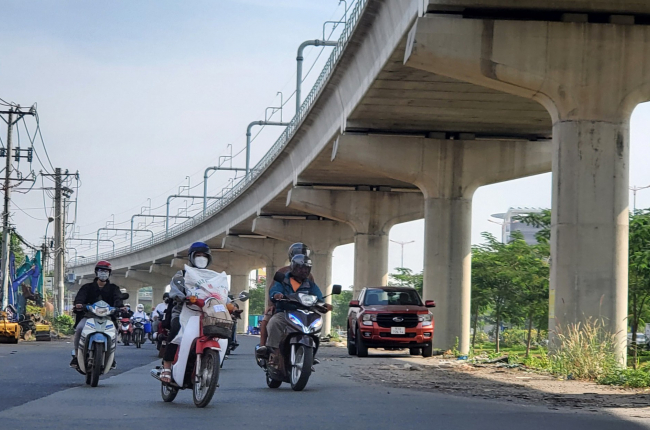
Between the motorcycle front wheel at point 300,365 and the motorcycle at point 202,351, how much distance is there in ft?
7.21

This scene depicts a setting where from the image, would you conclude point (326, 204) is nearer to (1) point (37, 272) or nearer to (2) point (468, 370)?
(1) point (37, 272)

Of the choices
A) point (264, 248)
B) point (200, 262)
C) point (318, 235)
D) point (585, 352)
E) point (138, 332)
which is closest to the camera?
point (200, 262)

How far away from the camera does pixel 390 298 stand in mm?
27625

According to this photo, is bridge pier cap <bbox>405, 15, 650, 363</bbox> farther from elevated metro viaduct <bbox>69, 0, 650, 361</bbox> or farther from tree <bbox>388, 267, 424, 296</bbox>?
tree <bbox>388, 267, 424, 296</bbox>

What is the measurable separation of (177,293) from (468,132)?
22.0 metres

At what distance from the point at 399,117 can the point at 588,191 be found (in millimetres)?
11530

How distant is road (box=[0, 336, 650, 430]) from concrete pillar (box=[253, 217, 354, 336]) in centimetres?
4047

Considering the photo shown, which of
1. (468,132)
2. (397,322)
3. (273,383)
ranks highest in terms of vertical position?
(468,132)

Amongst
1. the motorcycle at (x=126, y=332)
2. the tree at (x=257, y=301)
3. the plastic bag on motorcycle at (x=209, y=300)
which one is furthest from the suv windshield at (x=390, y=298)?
the tree at (x=257, y=301)

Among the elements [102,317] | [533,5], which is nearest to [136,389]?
[102,317]

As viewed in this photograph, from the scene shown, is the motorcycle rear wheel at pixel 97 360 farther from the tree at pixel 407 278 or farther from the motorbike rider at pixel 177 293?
the tree at pixel 407 278

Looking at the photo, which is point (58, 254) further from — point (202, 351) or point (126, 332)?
point (202, 351)

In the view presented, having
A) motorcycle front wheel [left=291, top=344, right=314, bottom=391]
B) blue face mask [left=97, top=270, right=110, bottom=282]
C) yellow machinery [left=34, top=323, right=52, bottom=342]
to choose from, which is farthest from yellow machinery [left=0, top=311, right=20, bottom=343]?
motorcycle front wheel [left=291, top=344, right=314, bottom=391]

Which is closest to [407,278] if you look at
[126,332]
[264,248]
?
[264,248]
